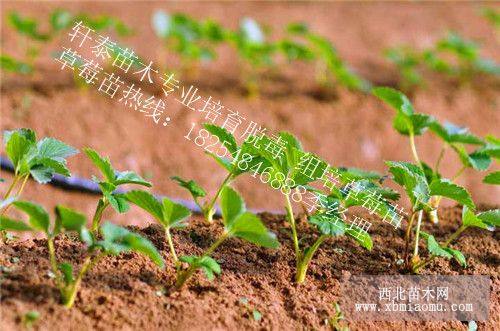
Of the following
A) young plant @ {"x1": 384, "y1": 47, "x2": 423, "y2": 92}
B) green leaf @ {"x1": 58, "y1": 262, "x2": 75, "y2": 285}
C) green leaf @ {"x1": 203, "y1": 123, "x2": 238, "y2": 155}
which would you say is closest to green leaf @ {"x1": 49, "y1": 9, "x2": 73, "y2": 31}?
young plant @ {"x1": 384, "y1": 47, "x2": 423, "y2": 92}

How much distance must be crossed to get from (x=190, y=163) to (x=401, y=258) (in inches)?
70.3

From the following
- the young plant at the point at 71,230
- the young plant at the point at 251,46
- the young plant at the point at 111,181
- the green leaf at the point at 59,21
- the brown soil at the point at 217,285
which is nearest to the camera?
the young plant at the point at 71,230

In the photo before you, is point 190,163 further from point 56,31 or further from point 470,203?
point 470,203

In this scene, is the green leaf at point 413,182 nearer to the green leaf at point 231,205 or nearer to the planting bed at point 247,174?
the planting bed at point 247,174

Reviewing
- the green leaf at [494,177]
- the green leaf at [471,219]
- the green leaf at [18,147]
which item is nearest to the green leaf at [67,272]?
the green leaf at [18,147]

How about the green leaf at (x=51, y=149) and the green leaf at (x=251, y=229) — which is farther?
the green leaf at (x=51, y=149)

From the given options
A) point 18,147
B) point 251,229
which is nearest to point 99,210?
point 18,147

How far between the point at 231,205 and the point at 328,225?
23 centimetres

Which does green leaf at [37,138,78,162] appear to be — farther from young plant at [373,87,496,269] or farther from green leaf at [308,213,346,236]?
young plant at [373,87,496,269]

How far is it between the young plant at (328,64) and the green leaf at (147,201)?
95.4 inches

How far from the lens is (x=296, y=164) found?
1811mm

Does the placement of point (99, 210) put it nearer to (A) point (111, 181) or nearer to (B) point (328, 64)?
(A) point (111, 181)

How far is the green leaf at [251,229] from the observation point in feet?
5.17

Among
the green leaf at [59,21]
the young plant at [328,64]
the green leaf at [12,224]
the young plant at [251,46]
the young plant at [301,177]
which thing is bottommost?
the green leaf at [12,224]
